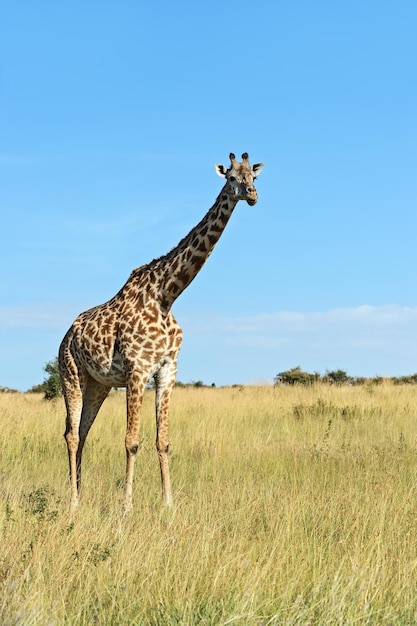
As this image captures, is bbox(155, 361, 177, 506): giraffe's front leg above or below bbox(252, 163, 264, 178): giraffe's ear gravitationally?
below

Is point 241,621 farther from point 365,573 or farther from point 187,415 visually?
point 187,415

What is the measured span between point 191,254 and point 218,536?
11.5ft

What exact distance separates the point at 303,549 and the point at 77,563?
1.70 metres

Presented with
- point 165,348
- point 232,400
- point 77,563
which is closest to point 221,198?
point 165,348

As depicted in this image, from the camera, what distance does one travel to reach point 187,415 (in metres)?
15.6

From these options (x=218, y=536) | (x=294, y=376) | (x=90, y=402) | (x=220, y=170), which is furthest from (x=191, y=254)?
(x=294, y=376)

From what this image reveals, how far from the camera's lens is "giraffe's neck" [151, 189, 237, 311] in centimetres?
838

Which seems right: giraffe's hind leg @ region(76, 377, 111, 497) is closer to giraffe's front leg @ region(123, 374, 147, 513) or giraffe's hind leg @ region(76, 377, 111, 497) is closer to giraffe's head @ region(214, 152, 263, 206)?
giraffe's front leg @ region(123, 374, 147, 513)

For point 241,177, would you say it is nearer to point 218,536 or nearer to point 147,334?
point 147,334

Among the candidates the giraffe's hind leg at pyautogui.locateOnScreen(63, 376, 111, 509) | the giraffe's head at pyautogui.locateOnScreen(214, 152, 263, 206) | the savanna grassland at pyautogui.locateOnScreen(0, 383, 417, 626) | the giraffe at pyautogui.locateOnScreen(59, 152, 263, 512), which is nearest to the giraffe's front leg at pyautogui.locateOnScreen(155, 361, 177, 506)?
the giraffe at pyautogui.locateOnScreen(59, 152, 263, 512)

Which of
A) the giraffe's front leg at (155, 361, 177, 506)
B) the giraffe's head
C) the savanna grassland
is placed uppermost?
the giraffe's head

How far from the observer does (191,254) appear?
340 inches

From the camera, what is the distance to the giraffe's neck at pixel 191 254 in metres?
8.38

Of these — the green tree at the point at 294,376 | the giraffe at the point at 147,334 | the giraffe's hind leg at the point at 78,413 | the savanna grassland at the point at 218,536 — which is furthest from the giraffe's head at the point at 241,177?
the green tree at the point at 294,376
